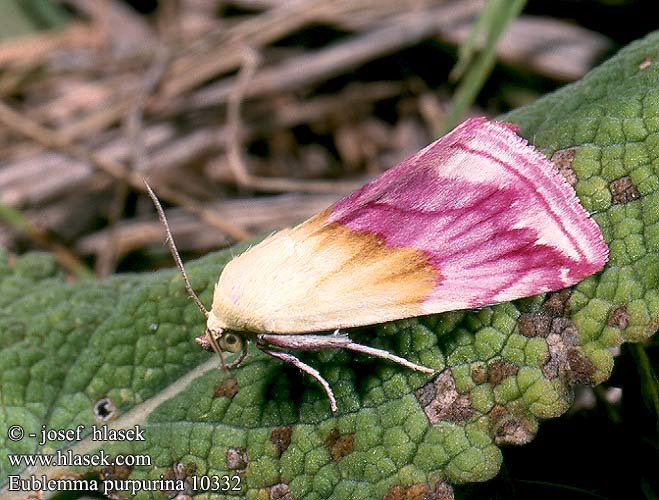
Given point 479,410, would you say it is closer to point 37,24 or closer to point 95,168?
point 95,168

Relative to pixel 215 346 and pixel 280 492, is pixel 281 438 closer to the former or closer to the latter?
pixel 280 492

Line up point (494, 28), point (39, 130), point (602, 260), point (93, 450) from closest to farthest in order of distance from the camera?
point (602, 260) < point (93, 450) < point (494, 28) < point (39, 130)

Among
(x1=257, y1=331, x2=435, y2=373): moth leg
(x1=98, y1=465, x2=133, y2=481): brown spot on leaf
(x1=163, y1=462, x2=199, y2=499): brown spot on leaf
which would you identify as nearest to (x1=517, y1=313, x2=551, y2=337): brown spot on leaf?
(x1=257, y1=331, x2=435, y2=373): moth leg

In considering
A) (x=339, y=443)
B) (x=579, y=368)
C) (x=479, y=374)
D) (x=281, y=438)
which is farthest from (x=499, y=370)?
(x=281, y=438)

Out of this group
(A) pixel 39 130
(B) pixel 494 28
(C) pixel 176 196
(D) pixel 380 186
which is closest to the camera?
(D) pixel 380 186

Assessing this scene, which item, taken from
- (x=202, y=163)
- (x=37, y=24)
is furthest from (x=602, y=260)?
(x=37, y=24)

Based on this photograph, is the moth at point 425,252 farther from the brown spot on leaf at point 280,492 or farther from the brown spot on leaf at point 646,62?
the brown spot on leaf at point 646,62

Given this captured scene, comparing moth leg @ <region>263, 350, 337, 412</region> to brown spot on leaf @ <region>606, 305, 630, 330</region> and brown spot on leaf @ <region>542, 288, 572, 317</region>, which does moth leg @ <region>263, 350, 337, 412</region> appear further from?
brown spot on leaf @ <region>606, 305, 630, 330</region>
